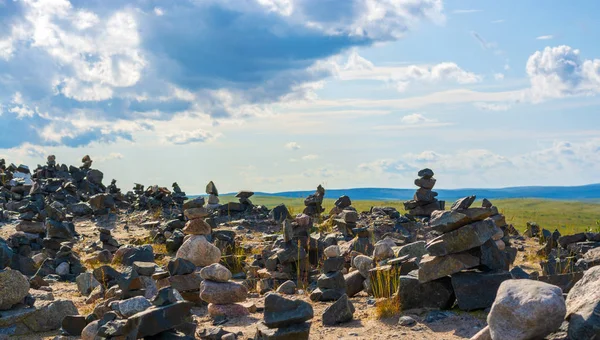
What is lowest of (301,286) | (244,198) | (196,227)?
(301,286)

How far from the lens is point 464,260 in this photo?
42.1 ft

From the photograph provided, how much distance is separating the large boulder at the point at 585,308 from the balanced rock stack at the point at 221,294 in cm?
695

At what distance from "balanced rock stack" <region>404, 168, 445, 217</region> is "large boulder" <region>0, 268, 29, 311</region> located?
21.2 m

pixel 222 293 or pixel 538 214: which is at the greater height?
pixel 222 293

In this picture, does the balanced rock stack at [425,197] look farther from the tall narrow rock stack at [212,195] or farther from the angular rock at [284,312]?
the angular rock at [284,312]

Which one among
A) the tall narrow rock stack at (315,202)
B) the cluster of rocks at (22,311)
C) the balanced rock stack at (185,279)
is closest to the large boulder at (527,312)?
the balanced rock stack at (185,279)

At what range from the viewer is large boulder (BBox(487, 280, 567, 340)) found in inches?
352

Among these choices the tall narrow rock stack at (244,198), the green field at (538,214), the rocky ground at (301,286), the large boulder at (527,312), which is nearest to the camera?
the large boulder at (527,312)

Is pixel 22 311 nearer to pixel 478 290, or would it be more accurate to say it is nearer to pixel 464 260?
pixel 464 260

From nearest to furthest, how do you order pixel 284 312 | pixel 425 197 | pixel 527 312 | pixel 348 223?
pixel 527 312 < pixel 284 312 < pixel 348 223 < pixel 425 197

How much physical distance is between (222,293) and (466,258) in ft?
17.2

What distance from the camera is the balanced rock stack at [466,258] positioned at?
Answer: 12695 mm

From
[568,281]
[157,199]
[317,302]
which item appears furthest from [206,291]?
[157,199]

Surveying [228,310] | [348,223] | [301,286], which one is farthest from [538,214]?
[228,310]
